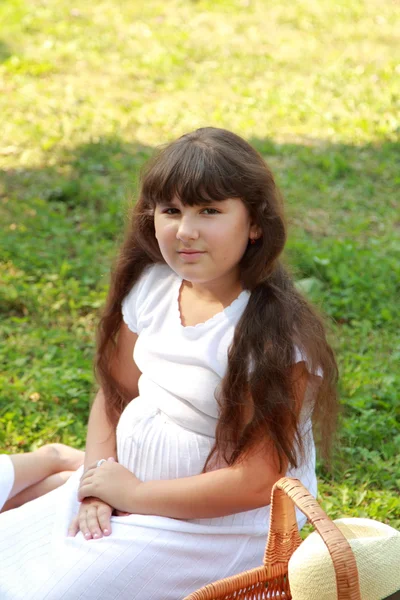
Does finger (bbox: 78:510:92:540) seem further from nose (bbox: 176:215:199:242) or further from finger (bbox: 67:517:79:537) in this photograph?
nose (bbox: 176:215:199:242)

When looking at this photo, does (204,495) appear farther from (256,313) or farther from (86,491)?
(256,313)

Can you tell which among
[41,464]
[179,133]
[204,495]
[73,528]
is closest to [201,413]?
[204,495]

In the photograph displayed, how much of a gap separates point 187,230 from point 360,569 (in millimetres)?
869

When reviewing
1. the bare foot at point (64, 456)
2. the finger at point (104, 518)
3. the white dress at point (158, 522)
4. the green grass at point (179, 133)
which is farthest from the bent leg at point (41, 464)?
the finger at point (104, 518)

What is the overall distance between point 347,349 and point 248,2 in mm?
5657

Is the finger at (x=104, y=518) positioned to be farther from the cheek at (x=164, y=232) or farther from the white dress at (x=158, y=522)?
the cheek at (x=164, y=232)

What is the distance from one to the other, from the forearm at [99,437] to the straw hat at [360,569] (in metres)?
0.75

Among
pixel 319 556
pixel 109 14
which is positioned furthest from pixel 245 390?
pixel 109 14

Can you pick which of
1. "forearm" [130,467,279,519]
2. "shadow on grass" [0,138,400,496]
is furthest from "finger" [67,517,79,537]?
"shadow on grass" [0,138,400,496]

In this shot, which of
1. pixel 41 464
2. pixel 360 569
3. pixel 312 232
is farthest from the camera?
pixel 312 232

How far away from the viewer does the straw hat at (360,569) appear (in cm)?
170

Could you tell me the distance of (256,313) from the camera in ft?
6.91

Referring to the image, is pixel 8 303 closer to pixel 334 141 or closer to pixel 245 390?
pixel 245 390

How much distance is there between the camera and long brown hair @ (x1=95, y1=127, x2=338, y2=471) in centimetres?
201
